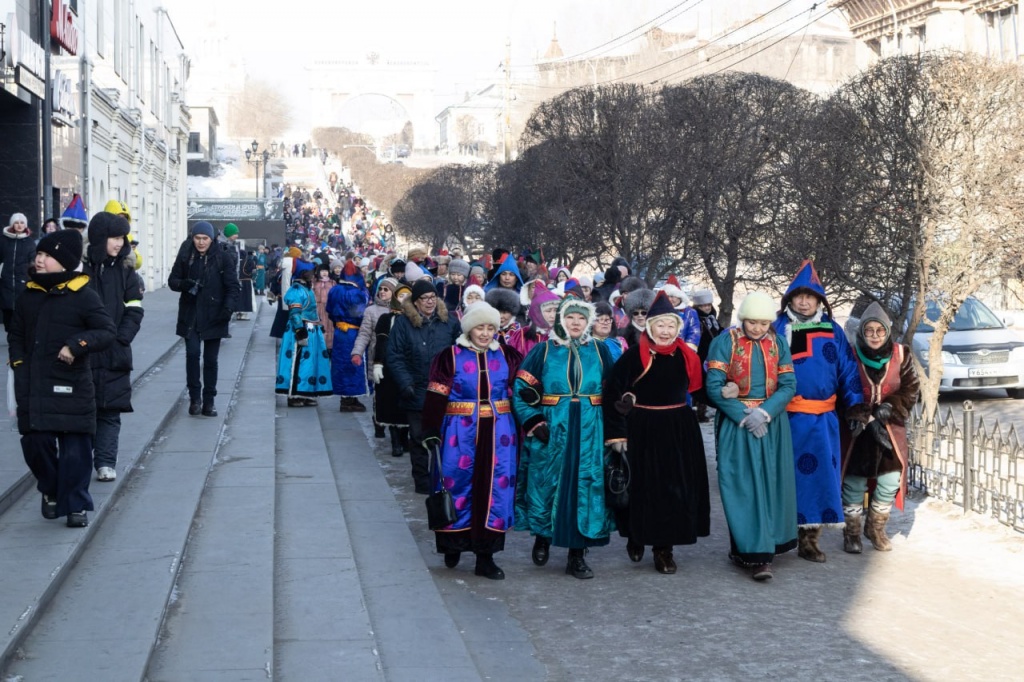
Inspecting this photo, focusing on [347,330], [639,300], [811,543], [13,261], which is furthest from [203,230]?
[811,543]

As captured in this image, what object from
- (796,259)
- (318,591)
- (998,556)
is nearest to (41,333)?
(318,591)

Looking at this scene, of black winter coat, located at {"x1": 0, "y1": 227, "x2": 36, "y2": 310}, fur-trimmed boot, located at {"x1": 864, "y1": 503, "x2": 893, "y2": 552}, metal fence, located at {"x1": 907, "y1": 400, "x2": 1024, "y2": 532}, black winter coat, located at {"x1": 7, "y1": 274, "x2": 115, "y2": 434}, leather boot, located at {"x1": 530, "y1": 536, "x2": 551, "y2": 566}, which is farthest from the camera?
black winter coat, located at {"x1": 0, "y1": 227, "x2": 36, "y2": 310}

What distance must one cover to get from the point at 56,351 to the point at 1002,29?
36.0m

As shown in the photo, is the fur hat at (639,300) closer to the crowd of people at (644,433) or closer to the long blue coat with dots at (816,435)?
the crowd of people at (644,433)

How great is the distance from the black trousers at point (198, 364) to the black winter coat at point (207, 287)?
3.6 inches

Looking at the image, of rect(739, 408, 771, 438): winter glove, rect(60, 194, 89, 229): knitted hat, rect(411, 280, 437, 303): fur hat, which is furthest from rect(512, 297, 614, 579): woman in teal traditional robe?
rect(60, 194, 89, 229): knitted hat

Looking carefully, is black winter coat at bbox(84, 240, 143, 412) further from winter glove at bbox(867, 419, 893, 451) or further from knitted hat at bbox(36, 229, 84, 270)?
winter glove at bbox(867, 419, 893, 451)

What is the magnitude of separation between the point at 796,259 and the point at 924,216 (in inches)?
72.7

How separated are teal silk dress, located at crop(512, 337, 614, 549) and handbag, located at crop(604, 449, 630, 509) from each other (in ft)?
0.13

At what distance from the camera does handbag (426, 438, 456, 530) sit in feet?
24.8

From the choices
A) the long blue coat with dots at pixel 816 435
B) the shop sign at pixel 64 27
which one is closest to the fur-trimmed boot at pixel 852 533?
the long blue coat with dots at pixel 816 435

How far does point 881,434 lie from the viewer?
337 inches

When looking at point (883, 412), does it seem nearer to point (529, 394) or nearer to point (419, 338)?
point (529, 394)

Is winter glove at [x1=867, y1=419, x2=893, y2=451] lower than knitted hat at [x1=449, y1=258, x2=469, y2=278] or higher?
lower
